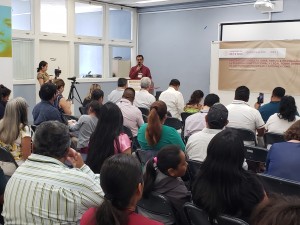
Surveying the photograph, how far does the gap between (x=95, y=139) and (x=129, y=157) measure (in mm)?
1461

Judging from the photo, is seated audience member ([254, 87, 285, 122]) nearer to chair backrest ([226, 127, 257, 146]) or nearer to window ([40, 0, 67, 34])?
chair backrest ([226, 127, 257, 146])

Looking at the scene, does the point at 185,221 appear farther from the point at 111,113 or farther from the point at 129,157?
the point at 111,113

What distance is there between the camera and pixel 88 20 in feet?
33.2

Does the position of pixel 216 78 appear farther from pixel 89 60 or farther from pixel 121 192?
pixel 121 192

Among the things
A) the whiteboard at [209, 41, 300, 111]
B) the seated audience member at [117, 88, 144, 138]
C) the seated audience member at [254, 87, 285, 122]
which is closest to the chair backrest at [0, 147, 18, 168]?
the seated audience member at [117, 88, 144, 138]

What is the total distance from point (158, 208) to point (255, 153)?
60.8 inches

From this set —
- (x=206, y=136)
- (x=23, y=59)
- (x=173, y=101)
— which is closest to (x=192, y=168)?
(x=206, y=136)

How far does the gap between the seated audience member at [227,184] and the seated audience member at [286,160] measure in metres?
0.77

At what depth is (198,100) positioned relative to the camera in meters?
5.92

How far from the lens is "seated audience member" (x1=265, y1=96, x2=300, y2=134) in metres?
4.01

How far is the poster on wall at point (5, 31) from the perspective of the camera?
7215 mm

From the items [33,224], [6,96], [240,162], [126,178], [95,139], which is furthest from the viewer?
[6,96]

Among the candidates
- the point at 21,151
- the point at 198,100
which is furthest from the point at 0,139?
the point at 198,100

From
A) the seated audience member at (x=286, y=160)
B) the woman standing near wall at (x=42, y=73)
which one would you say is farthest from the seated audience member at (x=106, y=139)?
the woman standing near wall at (x=42, y=73)
